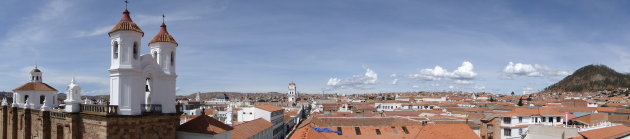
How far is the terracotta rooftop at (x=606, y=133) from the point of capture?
117 ft

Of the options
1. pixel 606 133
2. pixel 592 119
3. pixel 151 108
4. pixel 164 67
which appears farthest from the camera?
pixel 592 119

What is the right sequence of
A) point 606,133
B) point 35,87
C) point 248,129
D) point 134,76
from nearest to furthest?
1. point 134,76
2. point 35,87
3. point 606,133
4. point 248,129

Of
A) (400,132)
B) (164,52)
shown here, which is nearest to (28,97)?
(164,52)

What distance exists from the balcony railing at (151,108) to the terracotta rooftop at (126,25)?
381cm

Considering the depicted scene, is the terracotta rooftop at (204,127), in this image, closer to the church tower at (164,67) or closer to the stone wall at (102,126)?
the stone wall at (102,126)

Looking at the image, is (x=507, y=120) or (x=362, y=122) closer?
(x=362, y=122)

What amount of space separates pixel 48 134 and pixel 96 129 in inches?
297

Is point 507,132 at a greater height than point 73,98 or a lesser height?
lesser

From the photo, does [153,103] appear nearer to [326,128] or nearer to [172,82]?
[172,82]

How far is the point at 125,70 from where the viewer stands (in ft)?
69.5


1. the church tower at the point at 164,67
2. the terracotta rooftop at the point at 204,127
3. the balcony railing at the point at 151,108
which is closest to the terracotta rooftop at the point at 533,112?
the terracotta rooftop at the point at 204,127

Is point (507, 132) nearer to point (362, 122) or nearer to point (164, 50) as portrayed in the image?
point (362, 122)

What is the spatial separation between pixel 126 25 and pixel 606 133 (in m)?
Answer: 38.4

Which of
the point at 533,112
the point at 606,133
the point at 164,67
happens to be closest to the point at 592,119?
the point at 533,112
